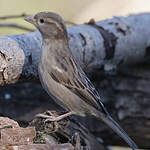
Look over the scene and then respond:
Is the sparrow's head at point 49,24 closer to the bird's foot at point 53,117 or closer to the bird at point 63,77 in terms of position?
the bird at point 63,77

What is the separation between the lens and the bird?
4.68 metres

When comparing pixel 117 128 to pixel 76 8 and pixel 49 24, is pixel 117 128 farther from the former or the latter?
pixel 76 8

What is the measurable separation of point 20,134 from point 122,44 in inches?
99.5

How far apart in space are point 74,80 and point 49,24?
0.61 m

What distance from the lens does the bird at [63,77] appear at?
468 centimetres

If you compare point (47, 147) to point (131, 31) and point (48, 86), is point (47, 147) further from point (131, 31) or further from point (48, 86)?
point (131, 31)

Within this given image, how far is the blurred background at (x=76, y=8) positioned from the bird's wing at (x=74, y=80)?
12.8ft

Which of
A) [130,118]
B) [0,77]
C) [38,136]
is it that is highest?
[0,77]

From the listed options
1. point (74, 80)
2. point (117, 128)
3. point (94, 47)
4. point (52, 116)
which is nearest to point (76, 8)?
point (94, 47)

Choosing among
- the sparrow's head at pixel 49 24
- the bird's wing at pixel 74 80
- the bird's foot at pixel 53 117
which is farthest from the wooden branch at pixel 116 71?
the bird's foot at pixel 53 117

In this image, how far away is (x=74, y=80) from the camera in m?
4.80

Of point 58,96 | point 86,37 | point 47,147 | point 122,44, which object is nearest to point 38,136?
point 47,147

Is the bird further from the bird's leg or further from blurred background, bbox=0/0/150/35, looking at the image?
blurred background, bbox=0/0/150/35

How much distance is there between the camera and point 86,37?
5.52m
